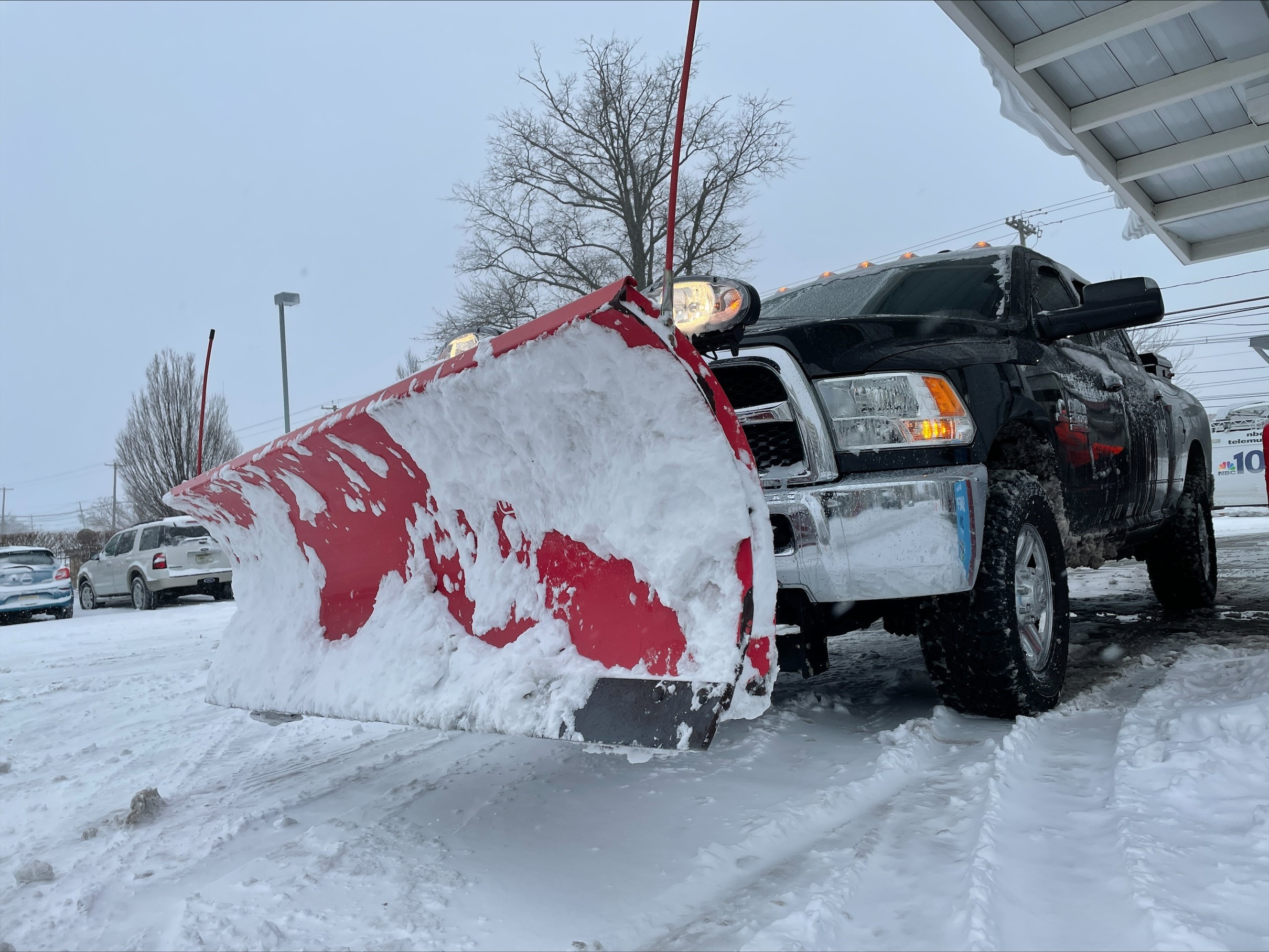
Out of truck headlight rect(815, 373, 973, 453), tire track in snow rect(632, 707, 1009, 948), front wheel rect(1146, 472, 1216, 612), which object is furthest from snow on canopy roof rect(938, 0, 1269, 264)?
tire track in snow rect(632, 707, 1009, 948)

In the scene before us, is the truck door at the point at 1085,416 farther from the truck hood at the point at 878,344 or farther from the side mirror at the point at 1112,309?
the truck hood at the point at 878,344

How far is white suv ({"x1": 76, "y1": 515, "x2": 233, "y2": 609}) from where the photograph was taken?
12.7 metres

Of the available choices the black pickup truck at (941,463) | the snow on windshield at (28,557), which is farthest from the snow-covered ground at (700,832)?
the snow on windshield at (28,557)

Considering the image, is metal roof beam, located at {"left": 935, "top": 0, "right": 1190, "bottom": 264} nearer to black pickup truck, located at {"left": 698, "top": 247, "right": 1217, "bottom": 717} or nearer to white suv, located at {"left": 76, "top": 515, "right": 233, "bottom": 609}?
black pickup truck, located at {"left": 698, "top": 247, "right": 1217, "bottom": 717}

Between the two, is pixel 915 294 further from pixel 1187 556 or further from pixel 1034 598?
pixel 1187 556

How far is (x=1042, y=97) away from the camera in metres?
4.61

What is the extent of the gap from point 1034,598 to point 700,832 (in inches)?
61.4

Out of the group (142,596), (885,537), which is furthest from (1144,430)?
(142,596)

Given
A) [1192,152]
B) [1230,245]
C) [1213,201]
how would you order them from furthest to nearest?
[1230,245] → [1213,201] → [1192,152]

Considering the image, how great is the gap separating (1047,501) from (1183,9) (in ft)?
7.24

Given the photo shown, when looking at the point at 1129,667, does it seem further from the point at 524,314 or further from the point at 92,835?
the point at 524,314

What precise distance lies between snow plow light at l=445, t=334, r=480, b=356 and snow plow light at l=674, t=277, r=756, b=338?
1.38 metres

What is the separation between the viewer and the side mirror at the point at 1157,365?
5.18 meters

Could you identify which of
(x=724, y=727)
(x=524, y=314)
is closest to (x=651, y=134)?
(x=524, y=314)
